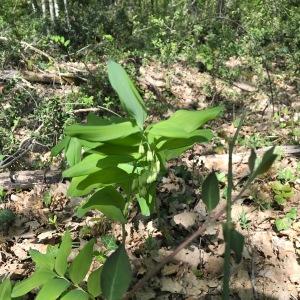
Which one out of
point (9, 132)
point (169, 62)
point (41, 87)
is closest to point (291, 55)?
point (169, 62)

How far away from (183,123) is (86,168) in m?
0.28

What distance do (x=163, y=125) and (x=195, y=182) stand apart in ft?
7.95

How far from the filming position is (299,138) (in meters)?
4.07

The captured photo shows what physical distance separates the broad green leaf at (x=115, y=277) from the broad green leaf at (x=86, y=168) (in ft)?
1.10

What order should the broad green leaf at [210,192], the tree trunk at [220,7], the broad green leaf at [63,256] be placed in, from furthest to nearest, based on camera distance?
the tree trunk at [220,7]
the broad green leaf at [63,256]
the broad green leaf at [210,192]

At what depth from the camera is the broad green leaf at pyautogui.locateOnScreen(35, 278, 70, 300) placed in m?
1.05

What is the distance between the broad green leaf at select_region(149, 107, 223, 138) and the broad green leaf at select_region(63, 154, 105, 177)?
0.19 metres

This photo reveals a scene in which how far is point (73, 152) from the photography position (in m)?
1.44

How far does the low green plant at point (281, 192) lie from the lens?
309cm

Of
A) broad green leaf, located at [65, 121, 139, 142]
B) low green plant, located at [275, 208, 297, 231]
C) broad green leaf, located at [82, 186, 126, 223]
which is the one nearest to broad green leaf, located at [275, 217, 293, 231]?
low green plant, located at [275, 208, 297, 231]

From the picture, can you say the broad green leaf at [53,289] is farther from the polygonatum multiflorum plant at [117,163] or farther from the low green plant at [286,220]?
the low green plant at [286,220]

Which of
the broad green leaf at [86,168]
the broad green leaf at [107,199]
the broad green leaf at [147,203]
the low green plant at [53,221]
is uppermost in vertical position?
the broad green leaf at [86,168]

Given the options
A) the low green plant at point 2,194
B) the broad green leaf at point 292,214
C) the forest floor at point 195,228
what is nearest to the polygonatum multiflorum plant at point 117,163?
the forest floor at point 195,228

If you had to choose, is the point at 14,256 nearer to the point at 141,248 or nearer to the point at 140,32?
the point at 141,248
